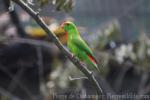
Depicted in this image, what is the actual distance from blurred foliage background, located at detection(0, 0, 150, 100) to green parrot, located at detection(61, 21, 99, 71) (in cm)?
229

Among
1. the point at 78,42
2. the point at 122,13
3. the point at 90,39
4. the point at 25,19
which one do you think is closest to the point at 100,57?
the point at 90,39

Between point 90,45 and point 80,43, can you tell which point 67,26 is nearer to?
point 80,43

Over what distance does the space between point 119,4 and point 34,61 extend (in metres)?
1.03

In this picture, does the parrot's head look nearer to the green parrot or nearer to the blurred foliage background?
the green parrot

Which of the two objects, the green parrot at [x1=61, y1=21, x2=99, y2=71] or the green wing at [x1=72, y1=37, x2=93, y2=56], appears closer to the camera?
the green parrot at [x1=61, y1=21, x2=99, y2=71]

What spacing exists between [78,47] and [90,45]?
2487 millimetres

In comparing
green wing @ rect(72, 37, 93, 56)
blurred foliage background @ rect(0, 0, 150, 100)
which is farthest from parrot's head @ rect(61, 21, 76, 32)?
blurred foliage background @ rect(0, 0, 150, 100)

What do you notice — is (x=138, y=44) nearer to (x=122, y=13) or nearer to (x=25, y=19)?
(x=122, y=13)

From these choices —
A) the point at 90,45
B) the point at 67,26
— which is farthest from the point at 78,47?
the point at 90,45

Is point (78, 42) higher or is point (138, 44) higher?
point (138, 44)

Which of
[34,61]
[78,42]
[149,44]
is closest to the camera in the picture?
[78,42]

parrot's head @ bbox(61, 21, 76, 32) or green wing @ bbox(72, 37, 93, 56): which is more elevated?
parrot's head @ bbox(61, 21, 76, 32)

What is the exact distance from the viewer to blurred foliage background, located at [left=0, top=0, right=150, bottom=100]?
5.02 m

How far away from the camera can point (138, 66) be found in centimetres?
509
